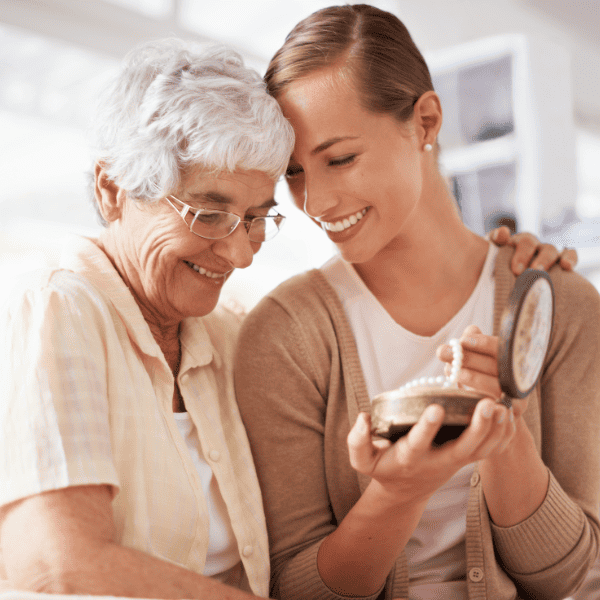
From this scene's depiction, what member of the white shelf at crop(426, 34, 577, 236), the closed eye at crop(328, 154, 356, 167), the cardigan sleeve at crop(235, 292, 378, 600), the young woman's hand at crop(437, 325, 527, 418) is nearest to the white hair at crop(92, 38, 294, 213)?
the closed eye at crop(328, 154, 356, 167)

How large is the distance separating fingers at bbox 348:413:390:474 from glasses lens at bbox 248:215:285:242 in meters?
0.54

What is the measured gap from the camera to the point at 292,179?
5.00 feet

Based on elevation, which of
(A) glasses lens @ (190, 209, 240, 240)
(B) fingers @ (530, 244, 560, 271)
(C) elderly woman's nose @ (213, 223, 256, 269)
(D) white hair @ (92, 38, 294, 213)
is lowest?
(B) fingers @ (530, 244, 560, 271)

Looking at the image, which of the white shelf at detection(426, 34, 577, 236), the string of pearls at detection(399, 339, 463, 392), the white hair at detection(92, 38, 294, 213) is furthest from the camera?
the white shelf at detection(426, 34, 577, 236)

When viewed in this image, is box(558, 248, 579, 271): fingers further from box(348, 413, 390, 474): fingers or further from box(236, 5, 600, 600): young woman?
box(348, 413, 390, 474): fingers

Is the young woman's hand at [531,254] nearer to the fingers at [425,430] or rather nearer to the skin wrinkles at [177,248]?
the skin wrinkles at [177,248]

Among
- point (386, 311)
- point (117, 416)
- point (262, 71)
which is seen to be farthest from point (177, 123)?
point (262, 71)

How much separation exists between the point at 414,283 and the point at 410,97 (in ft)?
1.37

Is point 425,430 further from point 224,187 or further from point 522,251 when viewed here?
point 522,251

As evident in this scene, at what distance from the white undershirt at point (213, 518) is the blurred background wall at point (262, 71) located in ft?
1.69

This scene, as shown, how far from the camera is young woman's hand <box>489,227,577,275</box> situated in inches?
62.2

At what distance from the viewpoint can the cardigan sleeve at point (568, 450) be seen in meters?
1.35

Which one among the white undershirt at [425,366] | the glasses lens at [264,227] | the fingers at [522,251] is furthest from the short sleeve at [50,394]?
the fingers at [522,251]

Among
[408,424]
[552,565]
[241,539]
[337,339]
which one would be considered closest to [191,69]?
[337,339]
